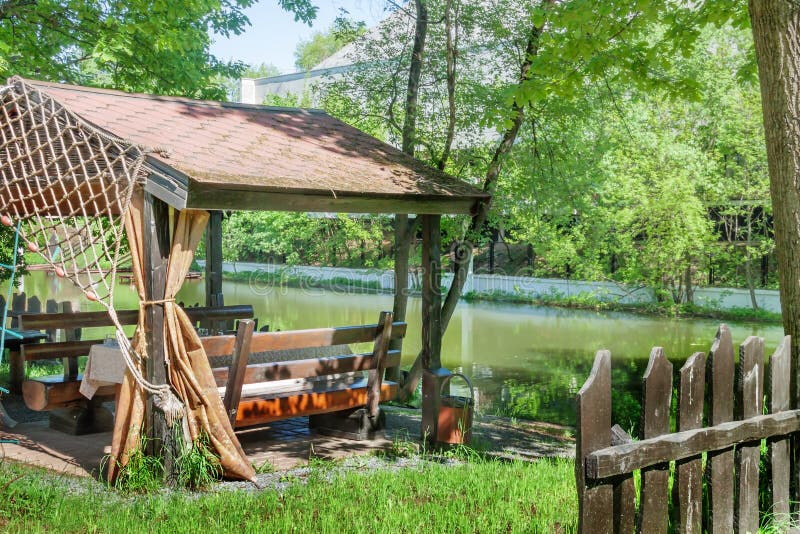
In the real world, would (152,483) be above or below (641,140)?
below

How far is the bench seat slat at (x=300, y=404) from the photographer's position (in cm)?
788

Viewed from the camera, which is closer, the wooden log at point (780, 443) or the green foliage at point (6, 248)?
the wooden log at point (780, 443)

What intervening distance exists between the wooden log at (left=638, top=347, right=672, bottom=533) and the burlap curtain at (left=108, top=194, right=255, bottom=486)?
12.6ft

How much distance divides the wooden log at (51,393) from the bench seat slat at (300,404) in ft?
4.27

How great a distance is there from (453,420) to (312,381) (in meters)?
1.64

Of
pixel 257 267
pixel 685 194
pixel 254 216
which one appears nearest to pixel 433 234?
pixel 685 194

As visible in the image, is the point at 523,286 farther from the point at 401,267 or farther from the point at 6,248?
the point at 6,248

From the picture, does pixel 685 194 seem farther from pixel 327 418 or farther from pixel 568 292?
pixel 327 418

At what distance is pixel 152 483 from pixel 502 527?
2850 mm

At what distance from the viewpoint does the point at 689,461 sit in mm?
4262

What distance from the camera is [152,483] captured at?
662 centimetres

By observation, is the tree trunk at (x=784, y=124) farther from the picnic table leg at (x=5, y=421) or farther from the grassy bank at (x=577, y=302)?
the grassy bank at (x=577, y=302)

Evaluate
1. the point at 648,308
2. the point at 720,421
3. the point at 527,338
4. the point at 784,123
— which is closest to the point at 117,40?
the point at 784,123

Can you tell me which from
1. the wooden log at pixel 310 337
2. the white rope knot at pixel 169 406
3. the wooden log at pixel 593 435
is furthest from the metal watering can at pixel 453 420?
the wooden log at pixel 593 435
